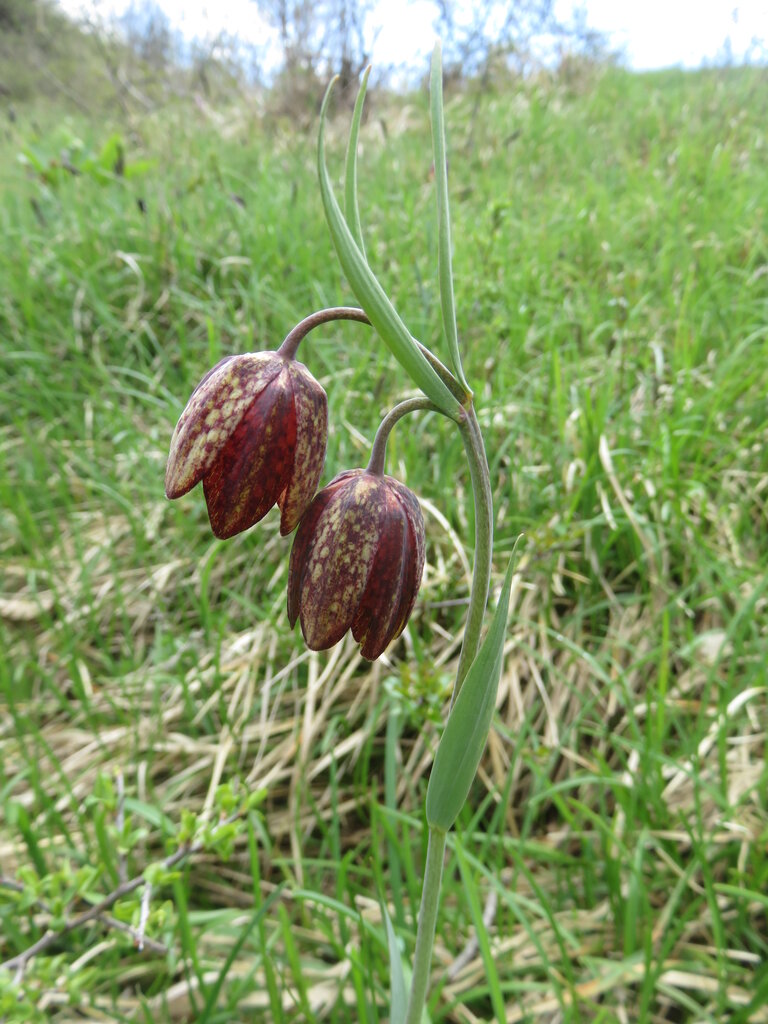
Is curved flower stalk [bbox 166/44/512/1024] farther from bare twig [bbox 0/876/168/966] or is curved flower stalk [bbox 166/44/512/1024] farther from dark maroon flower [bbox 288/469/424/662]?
bare twig [bbox 0/876/168/966]

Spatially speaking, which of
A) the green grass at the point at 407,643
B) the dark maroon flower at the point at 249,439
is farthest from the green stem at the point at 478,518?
the green grass at the point at 407,643

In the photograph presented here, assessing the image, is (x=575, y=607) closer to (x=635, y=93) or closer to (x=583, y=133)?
(x=583, y=133)

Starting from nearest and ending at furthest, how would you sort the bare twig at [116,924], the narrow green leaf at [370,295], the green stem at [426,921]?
the narrow green leaf at [370,295] < the green stem at [426,921] < the bare twig at [116,924]

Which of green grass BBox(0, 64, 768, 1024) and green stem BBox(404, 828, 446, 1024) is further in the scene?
green grass BBox(0, 64, 768, 1024)

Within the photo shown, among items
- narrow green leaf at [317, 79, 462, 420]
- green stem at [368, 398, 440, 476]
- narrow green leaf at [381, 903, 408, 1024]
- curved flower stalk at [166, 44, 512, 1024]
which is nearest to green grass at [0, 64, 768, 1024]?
narrow green leaf at [381, 903, 408, 1024]

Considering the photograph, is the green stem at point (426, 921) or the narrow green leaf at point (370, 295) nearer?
the narrow green leaf at point (370, 295)

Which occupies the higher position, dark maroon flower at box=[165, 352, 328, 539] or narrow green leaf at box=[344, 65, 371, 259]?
narrow green leaf at box=[344, 65, 371, 259]

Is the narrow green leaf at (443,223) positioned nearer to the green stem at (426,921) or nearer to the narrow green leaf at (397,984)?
the green stem at (426,921)

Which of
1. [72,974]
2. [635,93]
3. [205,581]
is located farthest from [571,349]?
[635,93]
